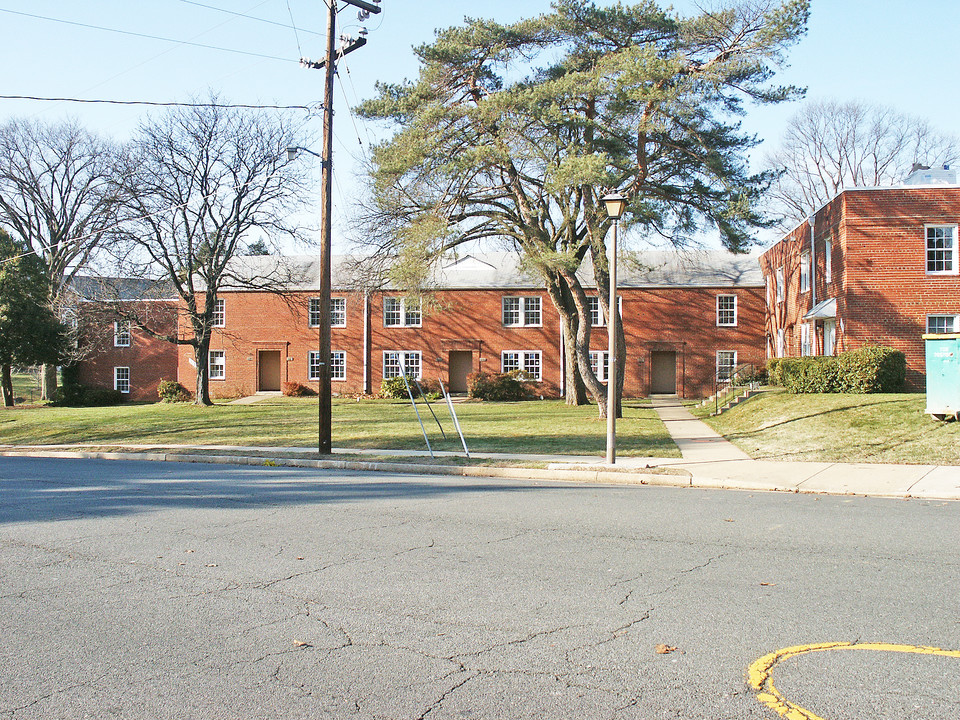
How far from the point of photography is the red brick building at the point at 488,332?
128 ft

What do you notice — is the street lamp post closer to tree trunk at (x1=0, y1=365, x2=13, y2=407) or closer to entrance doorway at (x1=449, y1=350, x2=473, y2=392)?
entrance doorway at (x1=449, y1=350, x2=473, y2=392)

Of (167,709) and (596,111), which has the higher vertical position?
(596,111)

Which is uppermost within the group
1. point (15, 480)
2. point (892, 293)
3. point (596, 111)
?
point (596, 111)

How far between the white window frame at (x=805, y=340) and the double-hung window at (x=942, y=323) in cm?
496

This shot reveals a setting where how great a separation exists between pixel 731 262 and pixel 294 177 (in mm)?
22896

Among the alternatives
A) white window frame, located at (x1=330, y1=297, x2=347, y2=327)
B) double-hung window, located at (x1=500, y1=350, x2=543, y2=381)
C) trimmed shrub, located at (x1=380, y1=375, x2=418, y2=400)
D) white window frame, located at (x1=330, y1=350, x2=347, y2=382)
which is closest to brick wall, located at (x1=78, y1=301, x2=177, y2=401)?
white window frame, located at (x1=330, y1=297, x2=347, y2=327)

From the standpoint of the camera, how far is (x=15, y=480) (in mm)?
12594

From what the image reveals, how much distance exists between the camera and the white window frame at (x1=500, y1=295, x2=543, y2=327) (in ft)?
132

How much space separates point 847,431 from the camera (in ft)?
55.1

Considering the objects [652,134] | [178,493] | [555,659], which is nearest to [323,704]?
[555,659]

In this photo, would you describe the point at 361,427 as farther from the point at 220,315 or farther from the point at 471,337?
the point at 220,315

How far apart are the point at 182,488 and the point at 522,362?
1155 inches

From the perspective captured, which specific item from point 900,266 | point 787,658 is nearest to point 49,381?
point 900,266

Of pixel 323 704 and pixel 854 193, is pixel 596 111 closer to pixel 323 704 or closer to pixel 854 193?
pixel 854 193
